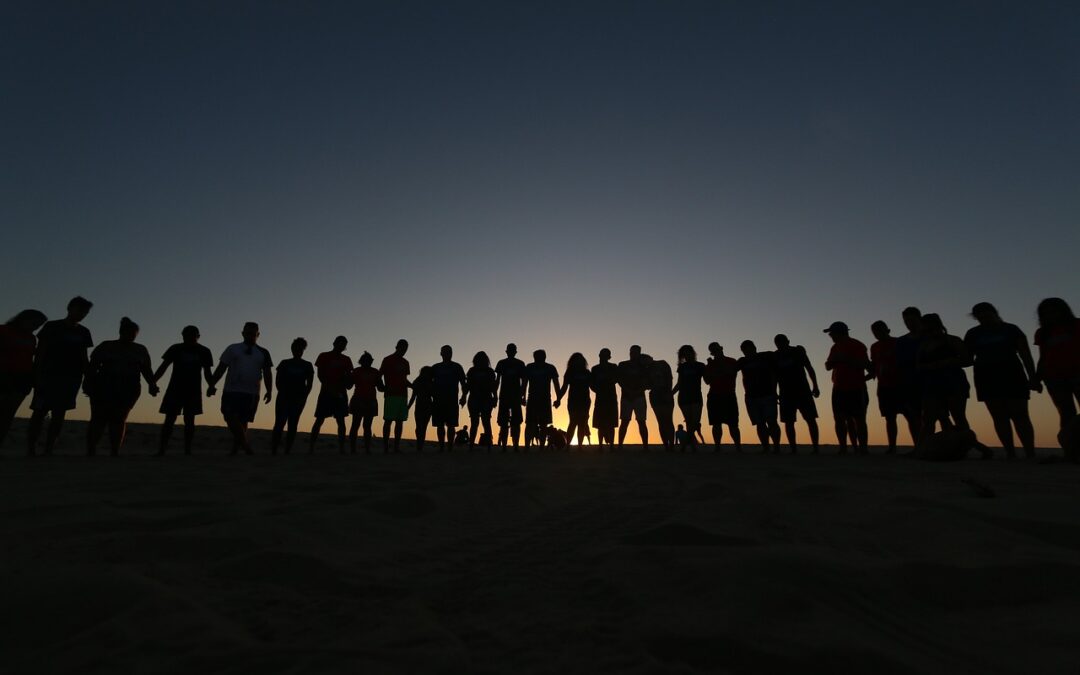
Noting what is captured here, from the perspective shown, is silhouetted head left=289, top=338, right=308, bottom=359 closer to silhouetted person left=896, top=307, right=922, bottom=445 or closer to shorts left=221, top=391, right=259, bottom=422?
shorts left=221, top=391, right=259, bottom=422

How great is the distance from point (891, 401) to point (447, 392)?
6693 mm

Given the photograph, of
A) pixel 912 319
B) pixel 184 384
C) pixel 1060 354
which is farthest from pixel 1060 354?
pixel 184 384

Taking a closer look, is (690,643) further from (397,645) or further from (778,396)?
(778,396)

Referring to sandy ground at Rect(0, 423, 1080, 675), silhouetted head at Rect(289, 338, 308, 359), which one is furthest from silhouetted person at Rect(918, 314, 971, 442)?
silhouetted head at Rect(289, 338, 308, 359)

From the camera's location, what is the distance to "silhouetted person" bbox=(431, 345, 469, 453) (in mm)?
9836

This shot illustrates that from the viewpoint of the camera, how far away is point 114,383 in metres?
6.81

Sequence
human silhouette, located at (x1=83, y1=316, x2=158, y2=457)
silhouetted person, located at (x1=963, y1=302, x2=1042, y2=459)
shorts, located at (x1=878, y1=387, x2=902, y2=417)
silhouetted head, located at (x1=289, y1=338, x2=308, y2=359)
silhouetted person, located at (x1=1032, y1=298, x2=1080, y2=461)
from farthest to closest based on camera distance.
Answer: silhouetted head, located at (x1=289, y1=338, x2=308, y2=359)
shorts, located at (x1=878, y1=387, x2=902, y2=417)
human silhouette, located at (x1=83, y1=316, x2=158, y2=457)
silhouetted person, located at (x1=963, y1=302, x2=1042, y2=459)
silhouetted person, located at (x1=1032, y1=298, x2=1080, y2=461)

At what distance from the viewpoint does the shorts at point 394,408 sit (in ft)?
31.3

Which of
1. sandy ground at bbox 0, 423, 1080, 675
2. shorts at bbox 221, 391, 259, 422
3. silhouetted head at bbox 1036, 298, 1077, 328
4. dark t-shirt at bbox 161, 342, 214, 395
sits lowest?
sandy ground at bbox 0, 423, 1080, 675

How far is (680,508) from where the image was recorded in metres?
2.55

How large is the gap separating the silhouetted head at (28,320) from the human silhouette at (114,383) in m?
0.63

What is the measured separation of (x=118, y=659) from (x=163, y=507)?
5.35 feet

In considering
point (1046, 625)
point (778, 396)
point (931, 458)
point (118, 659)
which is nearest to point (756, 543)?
point (1046, 625)

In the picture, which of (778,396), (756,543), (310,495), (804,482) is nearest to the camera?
(756,543)
